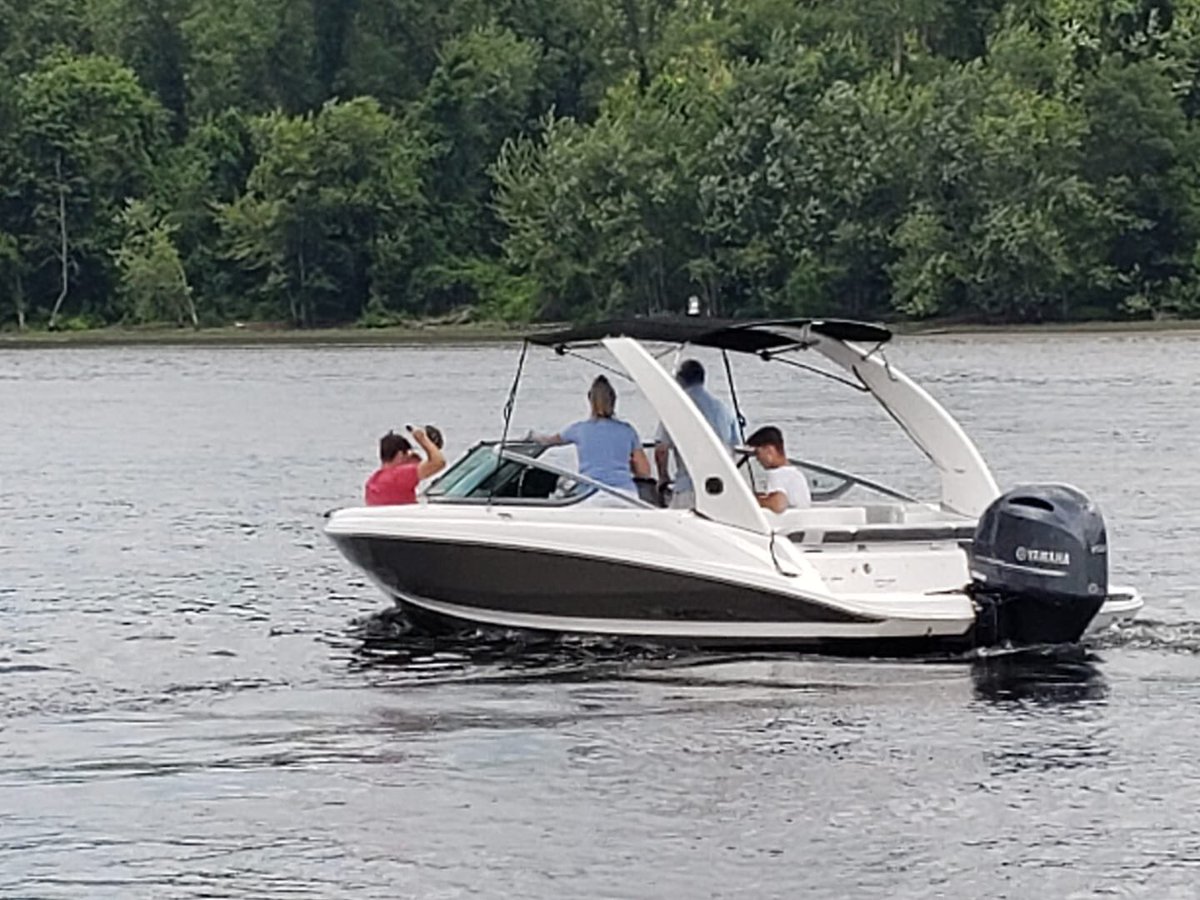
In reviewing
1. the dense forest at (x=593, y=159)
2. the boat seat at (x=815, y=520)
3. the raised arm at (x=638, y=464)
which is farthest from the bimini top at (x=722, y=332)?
the dense forest at (x=593, y=159)

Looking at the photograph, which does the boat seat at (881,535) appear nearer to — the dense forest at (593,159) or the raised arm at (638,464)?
the raised arm at (638,464)

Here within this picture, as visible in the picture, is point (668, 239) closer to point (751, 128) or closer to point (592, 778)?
point (751, 128)

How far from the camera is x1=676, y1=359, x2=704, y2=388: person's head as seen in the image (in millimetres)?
18688

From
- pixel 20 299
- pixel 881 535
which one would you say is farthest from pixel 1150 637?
pixel 20 299

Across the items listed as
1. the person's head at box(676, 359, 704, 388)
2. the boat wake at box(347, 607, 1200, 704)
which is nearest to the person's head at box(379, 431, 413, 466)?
the boat wake at box(347, 607, 1200, 704)

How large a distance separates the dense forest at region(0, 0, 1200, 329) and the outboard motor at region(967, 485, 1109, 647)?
66357 mm

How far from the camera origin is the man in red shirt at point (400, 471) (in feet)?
64.7

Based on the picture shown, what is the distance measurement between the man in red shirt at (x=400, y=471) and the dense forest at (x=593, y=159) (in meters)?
64.0

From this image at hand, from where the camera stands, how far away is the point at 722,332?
706 inches

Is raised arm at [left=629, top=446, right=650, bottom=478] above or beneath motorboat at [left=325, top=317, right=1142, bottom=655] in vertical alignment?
above

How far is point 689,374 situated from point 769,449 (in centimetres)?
82

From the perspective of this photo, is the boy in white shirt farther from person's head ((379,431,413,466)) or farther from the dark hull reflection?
person's head ((379,431,413,466))

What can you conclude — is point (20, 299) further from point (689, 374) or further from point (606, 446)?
point (606, 446)

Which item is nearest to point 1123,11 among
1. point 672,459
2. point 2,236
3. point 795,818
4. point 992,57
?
point 992,57
